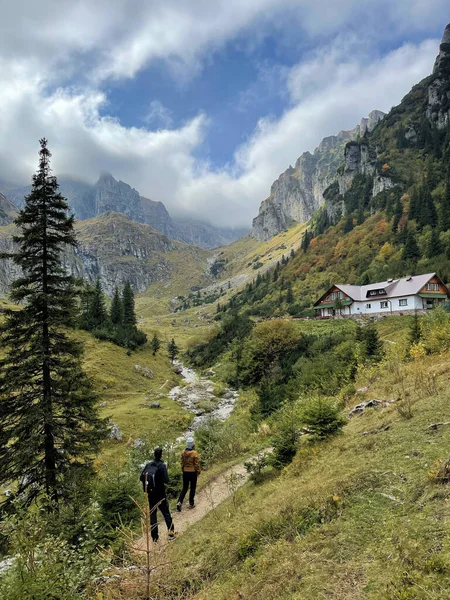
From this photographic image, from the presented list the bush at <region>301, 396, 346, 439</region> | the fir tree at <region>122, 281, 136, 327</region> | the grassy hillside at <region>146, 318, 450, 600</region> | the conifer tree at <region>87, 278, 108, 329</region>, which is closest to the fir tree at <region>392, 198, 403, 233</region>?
the fir tree at <region>122, 281, 136, 327</region>

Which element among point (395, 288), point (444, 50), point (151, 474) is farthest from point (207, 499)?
point (444, 50)

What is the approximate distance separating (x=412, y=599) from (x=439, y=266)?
70.7 meters

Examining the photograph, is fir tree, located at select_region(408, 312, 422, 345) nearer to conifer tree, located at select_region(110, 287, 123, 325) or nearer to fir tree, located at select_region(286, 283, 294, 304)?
conifer tree, located at select_region(110, 287, 123, 325)

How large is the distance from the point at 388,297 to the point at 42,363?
5571cm

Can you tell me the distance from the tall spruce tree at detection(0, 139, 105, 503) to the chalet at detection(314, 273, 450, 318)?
52294 mm


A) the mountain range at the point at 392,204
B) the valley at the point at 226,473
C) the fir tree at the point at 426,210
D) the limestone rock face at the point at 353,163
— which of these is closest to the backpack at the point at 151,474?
the valley at the point at 226,473

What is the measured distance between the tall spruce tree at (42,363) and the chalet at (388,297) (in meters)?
52.3

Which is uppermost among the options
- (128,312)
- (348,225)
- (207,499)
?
(348,225)

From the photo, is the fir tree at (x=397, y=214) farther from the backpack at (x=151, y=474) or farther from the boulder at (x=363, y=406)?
the backpack at (x=151, y=474)

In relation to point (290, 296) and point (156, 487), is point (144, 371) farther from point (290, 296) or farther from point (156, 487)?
point (290, 296)

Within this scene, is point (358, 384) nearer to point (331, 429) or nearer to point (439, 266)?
point (331, 429)

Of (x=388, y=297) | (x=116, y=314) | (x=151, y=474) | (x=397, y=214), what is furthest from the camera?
(x=397, y=214)

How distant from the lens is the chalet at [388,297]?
52.7 metres

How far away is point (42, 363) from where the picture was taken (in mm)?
14164
